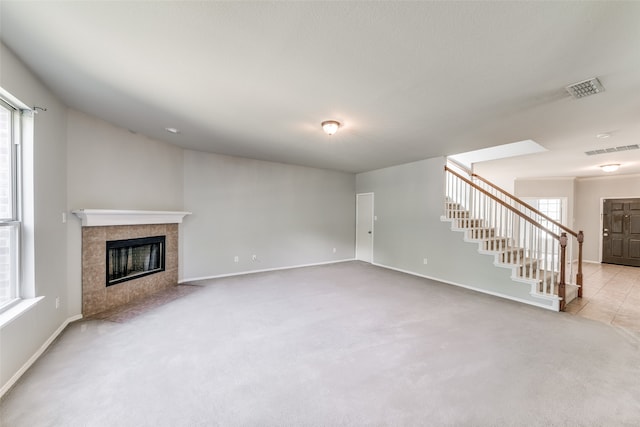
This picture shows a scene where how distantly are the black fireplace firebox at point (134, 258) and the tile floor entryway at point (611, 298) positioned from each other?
6.13 meters

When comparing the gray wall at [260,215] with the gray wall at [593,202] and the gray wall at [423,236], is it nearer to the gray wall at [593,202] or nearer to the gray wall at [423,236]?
the gray wall at [423,236]

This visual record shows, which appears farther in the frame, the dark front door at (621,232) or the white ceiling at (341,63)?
the dark front door at (621,232)

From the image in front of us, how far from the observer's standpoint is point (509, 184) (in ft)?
25.4

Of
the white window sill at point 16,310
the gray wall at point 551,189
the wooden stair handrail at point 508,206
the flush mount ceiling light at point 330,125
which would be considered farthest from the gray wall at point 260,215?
the gray wall at point 551,189

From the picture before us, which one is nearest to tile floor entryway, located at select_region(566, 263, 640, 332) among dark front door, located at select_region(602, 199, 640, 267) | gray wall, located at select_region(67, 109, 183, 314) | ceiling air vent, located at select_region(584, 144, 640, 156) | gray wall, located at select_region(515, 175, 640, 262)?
dark front door, located at select_region(602, 199, 640, 267)

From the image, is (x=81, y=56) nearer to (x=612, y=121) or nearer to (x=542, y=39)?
(x=542, y=39)

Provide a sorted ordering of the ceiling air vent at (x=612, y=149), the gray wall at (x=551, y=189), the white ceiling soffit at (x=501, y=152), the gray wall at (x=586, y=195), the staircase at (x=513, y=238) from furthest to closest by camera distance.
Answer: the gray wall at (x=551, y=189) → the gray wall at (x=586, y=195) → the white ceiling soffit at (x=501, y=152) → the ceiling air vent at (x=612, y=149) → the staircase at (x=513, y=238)

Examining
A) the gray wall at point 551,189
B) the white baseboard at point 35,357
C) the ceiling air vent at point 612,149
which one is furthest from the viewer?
the gray wall at point 551,189

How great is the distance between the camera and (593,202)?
7.18m

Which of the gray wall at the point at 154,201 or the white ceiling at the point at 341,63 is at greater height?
the white ceiling at the point at 341,63

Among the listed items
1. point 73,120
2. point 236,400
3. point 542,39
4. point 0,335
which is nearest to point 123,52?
point 73,120

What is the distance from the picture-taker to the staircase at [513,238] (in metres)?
3.68

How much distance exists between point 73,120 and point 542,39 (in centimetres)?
458

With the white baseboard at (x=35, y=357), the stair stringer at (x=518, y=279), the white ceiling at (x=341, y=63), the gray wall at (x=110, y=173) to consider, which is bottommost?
the white baseboard at (x=35, y=357)
